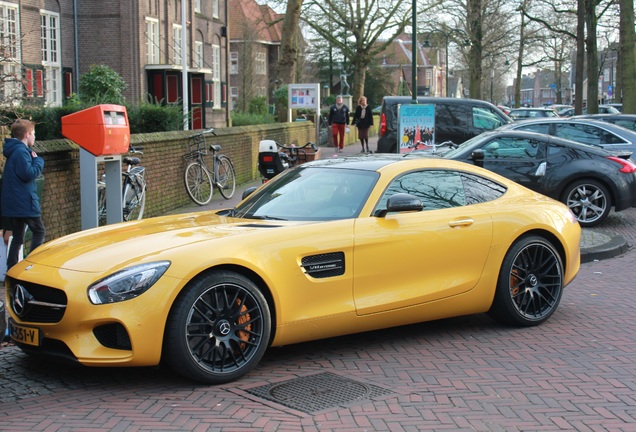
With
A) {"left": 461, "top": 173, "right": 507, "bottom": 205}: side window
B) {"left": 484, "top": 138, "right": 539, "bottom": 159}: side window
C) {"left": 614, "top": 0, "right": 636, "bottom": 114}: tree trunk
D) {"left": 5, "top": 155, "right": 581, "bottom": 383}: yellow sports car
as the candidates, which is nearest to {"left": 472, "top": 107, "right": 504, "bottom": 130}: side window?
{"left": 484, "top": 138, "right": 539, "bottom": 159}: side window

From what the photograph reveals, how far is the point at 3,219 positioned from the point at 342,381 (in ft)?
14.9

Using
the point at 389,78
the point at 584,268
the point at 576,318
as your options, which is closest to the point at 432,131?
the point at 584,268

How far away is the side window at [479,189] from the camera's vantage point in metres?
6.83

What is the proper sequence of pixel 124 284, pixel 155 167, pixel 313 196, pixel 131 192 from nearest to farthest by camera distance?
pixel 124 284
pixel 313 196
pixel 131 192
pixel 155 167

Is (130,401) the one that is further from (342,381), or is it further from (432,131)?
(432,131)

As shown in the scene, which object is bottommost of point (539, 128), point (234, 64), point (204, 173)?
point (204, 173)

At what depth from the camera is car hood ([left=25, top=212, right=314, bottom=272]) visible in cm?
525

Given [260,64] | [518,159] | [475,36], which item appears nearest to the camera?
[518,159]

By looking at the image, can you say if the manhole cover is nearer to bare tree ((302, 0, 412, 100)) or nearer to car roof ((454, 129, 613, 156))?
car roof ((454, 129, 613, 156))

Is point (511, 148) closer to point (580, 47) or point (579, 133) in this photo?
point (579, 133)

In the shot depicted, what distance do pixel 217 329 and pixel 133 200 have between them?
726 centimetres

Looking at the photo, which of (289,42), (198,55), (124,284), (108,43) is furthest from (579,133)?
(198,55)

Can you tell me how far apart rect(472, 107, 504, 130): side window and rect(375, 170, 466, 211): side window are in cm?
1437

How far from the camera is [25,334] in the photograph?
209 inches
